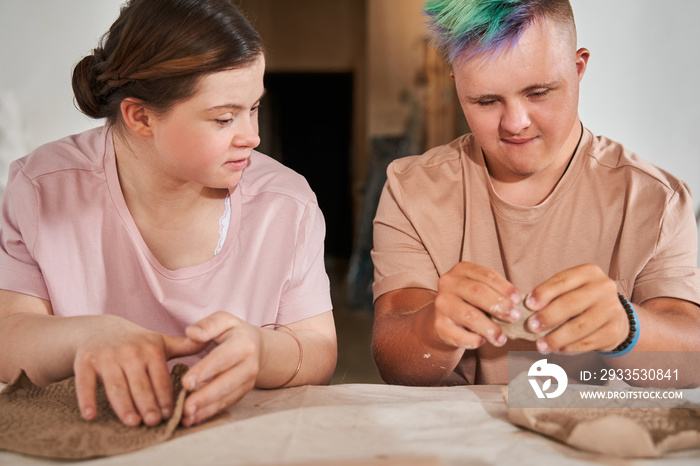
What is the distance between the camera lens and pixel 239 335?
1018 millimetres

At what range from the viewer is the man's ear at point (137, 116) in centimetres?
128

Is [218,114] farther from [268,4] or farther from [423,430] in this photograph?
[268,4]

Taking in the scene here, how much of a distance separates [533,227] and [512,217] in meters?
0.05

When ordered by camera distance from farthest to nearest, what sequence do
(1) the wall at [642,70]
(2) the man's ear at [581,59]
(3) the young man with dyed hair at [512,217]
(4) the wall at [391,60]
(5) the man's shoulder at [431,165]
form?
(4) the wall at [391,60], (1) the wall at [642,70], (5) the man's shoulder at [431,165], (2) the man's ear at [581,59], (3) the young man with dyed hair at [512,217]

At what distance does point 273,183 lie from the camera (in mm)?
1419

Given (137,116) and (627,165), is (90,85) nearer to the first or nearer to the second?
(137,116)

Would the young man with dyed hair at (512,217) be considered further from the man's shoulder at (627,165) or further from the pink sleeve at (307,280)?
the pink sleeve at (307,280)

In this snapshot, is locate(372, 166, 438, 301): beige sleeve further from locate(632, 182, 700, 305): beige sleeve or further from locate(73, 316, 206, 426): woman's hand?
locate(73, 316, 206, 426): woman's hand

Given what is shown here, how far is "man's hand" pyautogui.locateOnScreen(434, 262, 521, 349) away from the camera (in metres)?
1.04

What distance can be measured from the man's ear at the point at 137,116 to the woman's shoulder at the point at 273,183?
9.1 inches

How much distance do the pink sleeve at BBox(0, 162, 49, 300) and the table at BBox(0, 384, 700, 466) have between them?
47 cm

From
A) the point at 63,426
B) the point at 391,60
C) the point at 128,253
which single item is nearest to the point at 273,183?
the point at 128,253

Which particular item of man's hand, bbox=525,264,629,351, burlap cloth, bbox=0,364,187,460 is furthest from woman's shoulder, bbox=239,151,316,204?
man's hand, bbox=525,264,629,351

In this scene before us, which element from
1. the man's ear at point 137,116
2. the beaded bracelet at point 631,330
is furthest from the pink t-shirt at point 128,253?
the beaded bracelet at point 631,330
